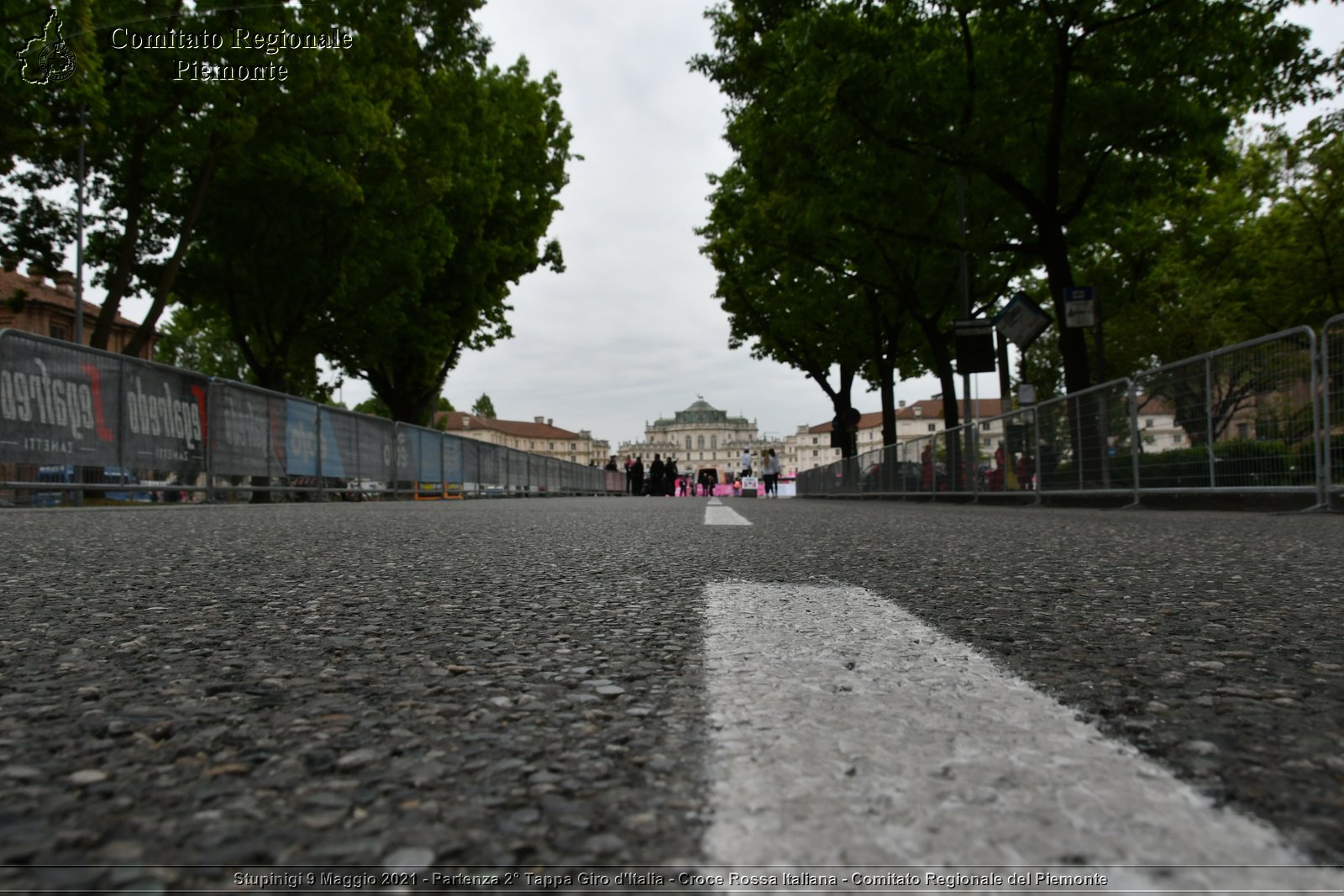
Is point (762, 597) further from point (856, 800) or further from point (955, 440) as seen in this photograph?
point (955, 440)

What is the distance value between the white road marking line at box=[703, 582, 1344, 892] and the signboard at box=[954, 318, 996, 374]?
16.0 metres

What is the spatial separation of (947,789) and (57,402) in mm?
12036

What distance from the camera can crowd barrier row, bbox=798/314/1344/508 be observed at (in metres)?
7.93

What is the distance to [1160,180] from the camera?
1510 centimetres

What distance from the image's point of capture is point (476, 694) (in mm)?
1630

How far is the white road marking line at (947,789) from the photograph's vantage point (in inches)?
36.0

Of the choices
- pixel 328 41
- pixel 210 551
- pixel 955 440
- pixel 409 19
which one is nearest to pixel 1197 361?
pixel 955 440

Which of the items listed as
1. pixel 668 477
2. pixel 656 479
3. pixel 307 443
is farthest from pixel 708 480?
pixel 307 443

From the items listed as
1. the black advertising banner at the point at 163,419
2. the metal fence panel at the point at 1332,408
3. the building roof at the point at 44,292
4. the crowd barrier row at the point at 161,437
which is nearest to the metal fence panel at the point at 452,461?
the crowd barrier row at the point at 161,437

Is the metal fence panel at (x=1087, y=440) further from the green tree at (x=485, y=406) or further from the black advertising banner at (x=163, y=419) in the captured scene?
the green tree at (x=485, y=406)

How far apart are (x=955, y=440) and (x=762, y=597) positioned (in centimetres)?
1450

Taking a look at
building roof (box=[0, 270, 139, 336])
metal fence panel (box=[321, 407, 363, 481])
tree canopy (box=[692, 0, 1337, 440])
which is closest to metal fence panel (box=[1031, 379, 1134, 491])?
tree canopy (box=[692, 0, 1337, 440])

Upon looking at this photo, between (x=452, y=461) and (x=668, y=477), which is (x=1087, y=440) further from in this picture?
(x=668, y=477)

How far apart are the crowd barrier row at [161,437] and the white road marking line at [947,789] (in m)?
10.9
